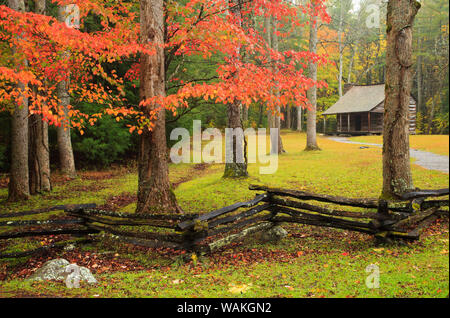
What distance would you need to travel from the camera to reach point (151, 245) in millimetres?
6016

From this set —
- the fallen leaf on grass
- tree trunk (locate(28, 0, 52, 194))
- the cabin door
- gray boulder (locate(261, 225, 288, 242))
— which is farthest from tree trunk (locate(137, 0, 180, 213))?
the cabin door

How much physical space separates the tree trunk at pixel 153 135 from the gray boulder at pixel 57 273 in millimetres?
2292

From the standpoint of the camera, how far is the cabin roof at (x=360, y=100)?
114 feet

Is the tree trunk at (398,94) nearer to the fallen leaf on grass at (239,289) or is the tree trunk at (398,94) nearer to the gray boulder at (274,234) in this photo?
the gray boulder at (274,234)

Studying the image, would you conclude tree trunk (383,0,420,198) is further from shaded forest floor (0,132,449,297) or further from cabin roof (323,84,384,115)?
cabin roof (323,84,384,115)

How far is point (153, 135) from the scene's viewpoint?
717cm

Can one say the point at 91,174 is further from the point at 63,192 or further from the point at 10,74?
the point at 10,74

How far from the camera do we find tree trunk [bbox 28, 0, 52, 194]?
423 inches

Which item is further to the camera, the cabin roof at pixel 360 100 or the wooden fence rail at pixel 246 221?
the cabin roof at pixel 360 100

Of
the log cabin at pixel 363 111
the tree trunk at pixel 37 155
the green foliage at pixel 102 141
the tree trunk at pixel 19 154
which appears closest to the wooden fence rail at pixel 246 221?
the tree trunk at pixel 19 154

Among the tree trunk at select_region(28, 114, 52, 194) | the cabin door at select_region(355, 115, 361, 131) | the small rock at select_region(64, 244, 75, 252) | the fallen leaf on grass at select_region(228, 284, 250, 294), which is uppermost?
the cabin door at select_region(355, 115, 361, 131)

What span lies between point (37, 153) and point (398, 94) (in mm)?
10579

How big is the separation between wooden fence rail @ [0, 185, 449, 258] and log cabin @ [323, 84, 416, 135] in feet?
101
